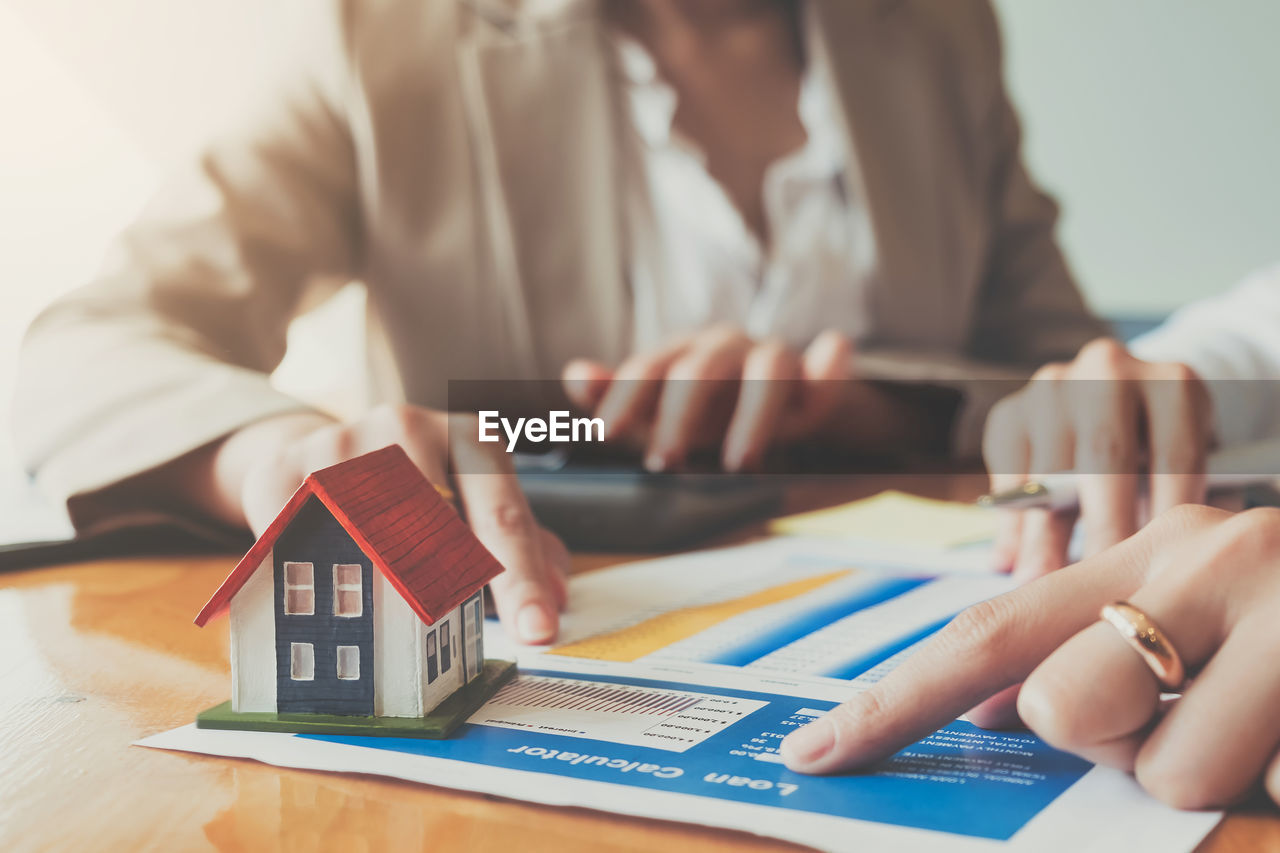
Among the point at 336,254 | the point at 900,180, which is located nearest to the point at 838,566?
the point at 336,254

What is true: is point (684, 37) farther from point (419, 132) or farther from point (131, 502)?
point (131, 502)

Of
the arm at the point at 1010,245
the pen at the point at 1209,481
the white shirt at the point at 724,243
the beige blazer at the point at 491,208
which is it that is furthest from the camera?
the arm at the point at 1010,245

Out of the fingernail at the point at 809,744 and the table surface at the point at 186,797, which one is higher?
the fingernail at the point at 809,744

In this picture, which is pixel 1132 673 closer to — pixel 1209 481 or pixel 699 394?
pixel 1209 481

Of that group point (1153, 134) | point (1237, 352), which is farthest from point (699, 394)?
point (1153, 134)

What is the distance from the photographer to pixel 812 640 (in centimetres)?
36

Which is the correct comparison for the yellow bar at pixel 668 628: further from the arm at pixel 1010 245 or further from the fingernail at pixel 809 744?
the arm at pixel 1010 245

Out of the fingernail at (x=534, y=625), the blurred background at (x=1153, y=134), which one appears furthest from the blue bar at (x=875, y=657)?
the blurred background at (x=1153, y=134)

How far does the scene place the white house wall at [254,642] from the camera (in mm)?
273

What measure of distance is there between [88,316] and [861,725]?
0.64m

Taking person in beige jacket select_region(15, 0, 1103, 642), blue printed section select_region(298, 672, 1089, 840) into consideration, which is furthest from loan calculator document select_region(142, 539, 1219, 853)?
person in beige jacket select_region(15, 0, 1103, 642)

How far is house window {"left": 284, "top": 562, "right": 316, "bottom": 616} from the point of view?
0.27m

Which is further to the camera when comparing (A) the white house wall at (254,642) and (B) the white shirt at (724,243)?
(B) the white shirt at (724,243)

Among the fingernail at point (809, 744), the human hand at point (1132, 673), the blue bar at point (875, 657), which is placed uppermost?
the human hand at point (1132, 673)
